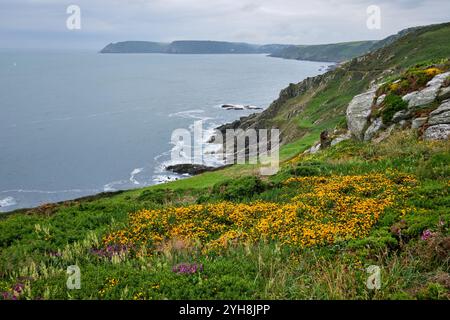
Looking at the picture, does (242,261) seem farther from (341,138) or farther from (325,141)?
(325,141)

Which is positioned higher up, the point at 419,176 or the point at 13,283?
the point at 419,176

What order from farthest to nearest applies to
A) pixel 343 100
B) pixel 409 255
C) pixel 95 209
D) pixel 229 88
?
pixel 229 88 < pixel 343 100 < pixel 95 209 < pixel 409 255

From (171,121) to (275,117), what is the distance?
114 ft

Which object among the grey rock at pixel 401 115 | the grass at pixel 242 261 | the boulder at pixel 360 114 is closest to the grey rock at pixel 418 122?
the grey rock at pixel 401 115

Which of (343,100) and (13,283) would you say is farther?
(343,100)

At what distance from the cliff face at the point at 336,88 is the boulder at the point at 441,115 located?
33861 millimetres

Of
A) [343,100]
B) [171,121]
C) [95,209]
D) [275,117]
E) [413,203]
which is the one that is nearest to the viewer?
[413,203]

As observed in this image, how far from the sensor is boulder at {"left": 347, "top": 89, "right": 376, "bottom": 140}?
101 ft

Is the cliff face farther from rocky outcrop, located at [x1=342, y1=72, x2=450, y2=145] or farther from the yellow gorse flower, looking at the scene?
the yellow gorse flower

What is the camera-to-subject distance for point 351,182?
1645 cm

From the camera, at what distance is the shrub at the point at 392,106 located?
90.3 ft

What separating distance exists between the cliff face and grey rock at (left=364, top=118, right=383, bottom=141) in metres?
29.2
